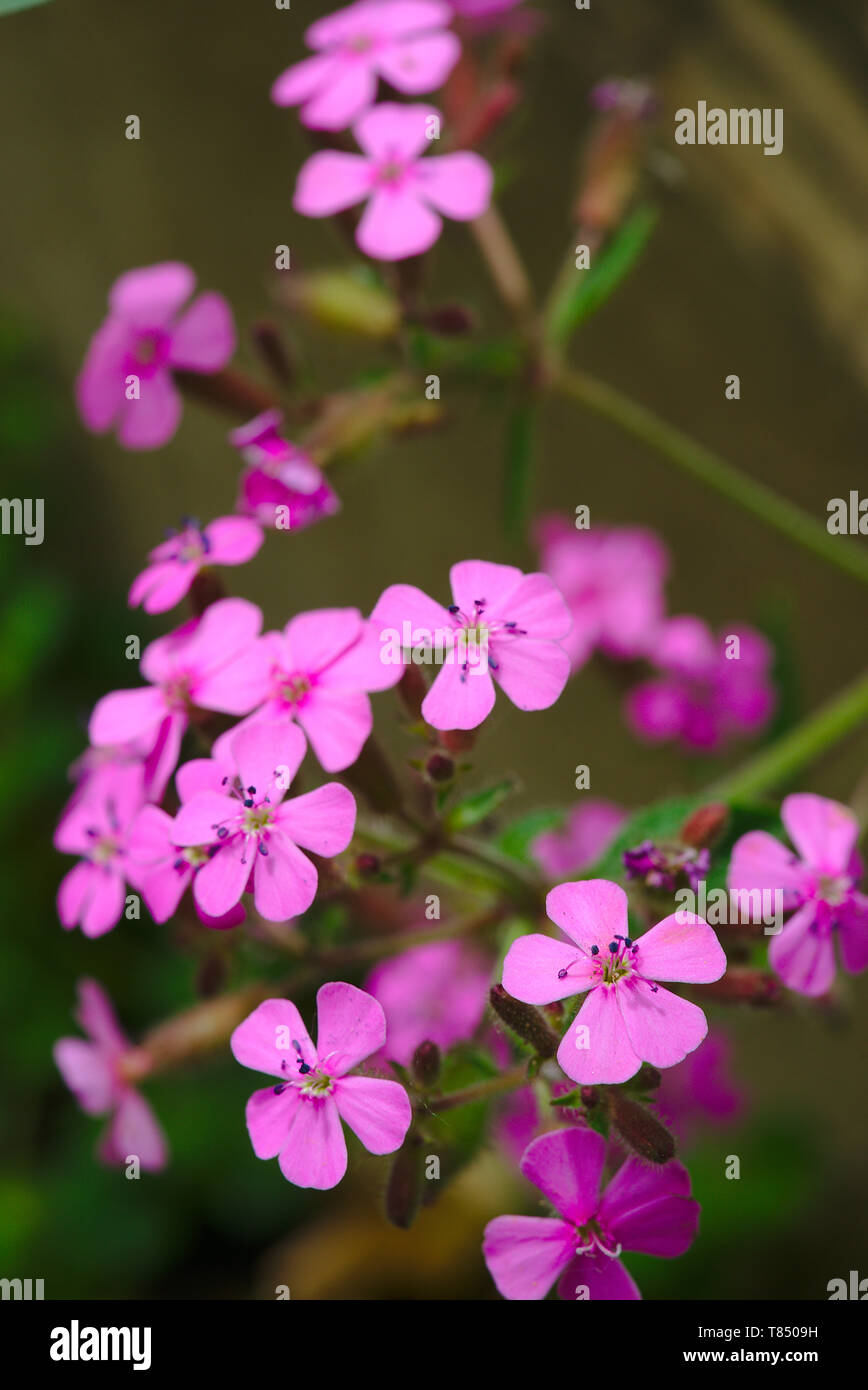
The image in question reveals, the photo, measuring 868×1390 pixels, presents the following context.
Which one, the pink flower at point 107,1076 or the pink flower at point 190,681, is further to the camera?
the pink flower at point 107,1076

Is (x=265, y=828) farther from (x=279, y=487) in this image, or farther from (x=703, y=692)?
(x=703, y=692)

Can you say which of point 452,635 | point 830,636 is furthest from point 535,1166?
point 830,636

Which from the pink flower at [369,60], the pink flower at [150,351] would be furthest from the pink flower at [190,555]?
the pink flower at [369,60]

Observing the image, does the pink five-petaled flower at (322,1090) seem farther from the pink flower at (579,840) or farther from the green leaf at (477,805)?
the pink flower at (579,840)

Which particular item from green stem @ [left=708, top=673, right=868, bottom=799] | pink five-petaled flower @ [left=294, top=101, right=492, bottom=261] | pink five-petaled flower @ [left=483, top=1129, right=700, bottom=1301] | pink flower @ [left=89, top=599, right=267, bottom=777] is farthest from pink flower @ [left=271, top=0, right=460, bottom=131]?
pink five-petaled flower @ [left=483, top=1129, right=700, bottom=1301]

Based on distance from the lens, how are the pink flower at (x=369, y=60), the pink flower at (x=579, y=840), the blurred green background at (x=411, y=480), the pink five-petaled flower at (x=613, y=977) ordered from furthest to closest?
1. the blurred green background at (x=411, y=480)
2. the pink flower at (x=579, y=840)
3. the pink flower at (x=369, y=60)
4. the pink five-petaled flower at (x=613, y=977)

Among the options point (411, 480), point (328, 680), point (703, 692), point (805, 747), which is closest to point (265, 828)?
point (328, 680)
